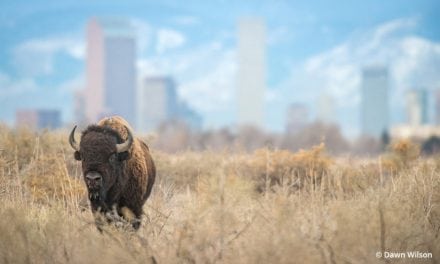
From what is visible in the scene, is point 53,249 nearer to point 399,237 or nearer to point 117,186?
point 117,186

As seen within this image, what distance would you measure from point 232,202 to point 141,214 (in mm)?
2669

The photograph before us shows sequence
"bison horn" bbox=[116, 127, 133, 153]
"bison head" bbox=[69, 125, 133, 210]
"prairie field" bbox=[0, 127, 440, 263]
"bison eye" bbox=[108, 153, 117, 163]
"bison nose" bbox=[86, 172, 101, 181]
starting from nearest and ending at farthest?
"prairie field" bbox=[0, 127, 440, 263]
"bison nose" bbox=[86, 172, 101, 181]
"bison head" bbox=[69, 125, 133, 210]
"bison eye" bbox=[108, 153, 117, 163]
"bison horn" bbox=[116, 127, 133, 153]

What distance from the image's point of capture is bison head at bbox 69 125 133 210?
11.5 meters

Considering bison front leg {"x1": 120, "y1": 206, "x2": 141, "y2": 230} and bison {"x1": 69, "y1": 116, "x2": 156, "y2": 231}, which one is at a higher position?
bison {"x1": 69, "y1": 116, "x2": 156, "y2": 231}

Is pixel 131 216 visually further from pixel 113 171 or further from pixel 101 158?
pixel 101 158

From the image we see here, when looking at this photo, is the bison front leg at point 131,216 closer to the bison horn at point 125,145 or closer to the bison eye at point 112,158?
the bison eye at point 112,158

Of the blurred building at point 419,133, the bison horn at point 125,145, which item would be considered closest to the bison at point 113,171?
the bison horn at point 125,145

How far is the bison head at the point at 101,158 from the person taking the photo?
11484mm

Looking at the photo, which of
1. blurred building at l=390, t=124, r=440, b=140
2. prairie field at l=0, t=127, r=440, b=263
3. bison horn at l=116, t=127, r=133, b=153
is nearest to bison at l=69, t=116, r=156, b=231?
bison horn at l=116, t=127, r=133, b=153

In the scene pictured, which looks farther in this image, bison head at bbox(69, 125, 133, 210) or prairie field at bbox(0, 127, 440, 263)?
bison head at bbox(69, 125, 133, 210)

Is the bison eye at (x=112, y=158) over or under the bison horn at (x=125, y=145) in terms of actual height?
under

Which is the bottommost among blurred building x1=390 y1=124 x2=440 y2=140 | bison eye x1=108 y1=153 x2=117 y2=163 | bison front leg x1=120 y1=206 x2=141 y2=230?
blurred building x1=390 y1=124 x2=440 y2=140

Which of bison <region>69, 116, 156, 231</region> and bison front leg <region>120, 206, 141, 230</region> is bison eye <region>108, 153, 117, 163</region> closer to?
bison <region>69, 116, 156, 231</region>

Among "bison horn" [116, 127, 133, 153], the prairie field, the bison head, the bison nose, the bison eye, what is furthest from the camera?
"bison horn" [116, 127, 133, 153]
